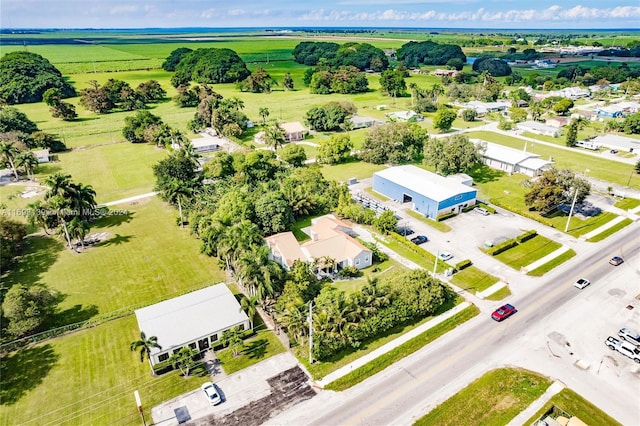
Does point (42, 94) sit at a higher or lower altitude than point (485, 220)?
higher

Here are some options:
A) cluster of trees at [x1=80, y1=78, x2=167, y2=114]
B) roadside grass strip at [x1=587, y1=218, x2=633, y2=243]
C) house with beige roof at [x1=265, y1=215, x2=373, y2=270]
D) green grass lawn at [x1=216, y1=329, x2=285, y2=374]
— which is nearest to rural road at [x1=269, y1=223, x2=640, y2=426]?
green grass lawn at [x1=216, y1=329, x2=285, y2=374]

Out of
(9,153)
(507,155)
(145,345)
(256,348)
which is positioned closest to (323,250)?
(256,348)

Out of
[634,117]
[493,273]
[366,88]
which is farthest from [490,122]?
[493,273]

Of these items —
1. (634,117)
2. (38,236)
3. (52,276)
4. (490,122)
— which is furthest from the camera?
(490,122)

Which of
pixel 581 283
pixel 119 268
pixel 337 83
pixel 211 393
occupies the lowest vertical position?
pixel 581 283

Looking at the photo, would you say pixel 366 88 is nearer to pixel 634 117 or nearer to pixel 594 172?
pixel 634 117

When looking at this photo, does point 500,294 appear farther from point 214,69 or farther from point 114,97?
point 214,69
